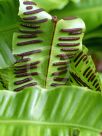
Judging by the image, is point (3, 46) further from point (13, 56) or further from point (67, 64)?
point (67, 64)

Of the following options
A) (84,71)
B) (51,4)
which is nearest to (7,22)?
(51,4)

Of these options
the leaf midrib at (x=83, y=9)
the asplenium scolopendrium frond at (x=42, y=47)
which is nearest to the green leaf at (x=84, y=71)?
the asplenium scolopendrium frond at (x=42, y=47)

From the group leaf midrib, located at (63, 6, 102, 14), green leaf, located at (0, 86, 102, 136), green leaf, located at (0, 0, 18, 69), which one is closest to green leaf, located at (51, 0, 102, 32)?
leaf midrib, located at (63, 6, 102, 14)

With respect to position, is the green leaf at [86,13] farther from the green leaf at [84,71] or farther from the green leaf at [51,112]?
the green leaf at [51,112]

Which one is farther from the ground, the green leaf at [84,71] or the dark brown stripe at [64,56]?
the dark brown stripe at [64,56]

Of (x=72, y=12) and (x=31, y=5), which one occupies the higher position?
(x=31, y=5)

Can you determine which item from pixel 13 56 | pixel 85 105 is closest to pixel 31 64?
pixel 13 56

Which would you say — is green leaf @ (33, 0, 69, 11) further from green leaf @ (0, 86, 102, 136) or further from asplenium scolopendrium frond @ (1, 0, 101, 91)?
green leaf @ (0, 86, 102, 136)
